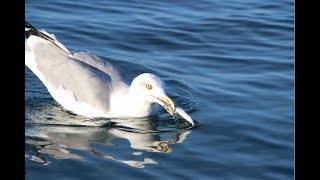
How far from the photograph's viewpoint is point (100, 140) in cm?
636

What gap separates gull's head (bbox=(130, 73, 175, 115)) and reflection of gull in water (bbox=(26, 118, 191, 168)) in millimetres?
263

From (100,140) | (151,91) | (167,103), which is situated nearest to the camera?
(100,140)

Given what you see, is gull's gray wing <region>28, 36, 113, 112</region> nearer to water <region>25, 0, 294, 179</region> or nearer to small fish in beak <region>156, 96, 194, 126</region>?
water <region>25, 0, 294, 179</region>

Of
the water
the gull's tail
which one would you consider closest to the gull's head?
the water

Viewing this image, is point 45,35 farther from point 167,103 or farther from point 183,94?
point 167,103

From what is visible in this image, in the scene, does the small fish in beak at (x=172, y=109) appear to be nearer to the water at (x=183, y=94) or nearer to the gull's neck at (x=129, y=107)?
the water at (x=183, y=94)

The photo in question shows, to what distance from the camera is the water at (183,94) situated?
5.75 m

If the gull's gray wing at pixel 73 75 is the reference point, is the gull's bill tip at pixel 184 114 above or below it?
below

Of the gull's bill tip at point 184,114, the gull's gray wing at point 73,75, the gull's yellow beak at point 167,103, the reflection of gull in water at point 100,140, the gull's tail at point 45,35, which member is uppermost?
the gull's tail at point 45,35

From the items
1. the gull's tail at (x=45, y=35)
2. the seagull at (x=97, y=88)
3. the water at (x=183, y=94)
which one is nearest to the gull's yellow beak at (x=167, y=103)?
the seagull at (x=97, y=88)

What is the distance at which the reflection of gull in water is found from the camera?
590 centimetres

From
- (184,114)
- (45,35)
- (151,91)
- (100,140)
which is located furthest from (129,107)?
(45,35)

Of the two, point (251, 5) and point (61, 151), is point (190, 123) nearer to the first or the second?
point (61, 151)

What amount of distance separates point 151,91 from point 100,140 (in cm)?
84
